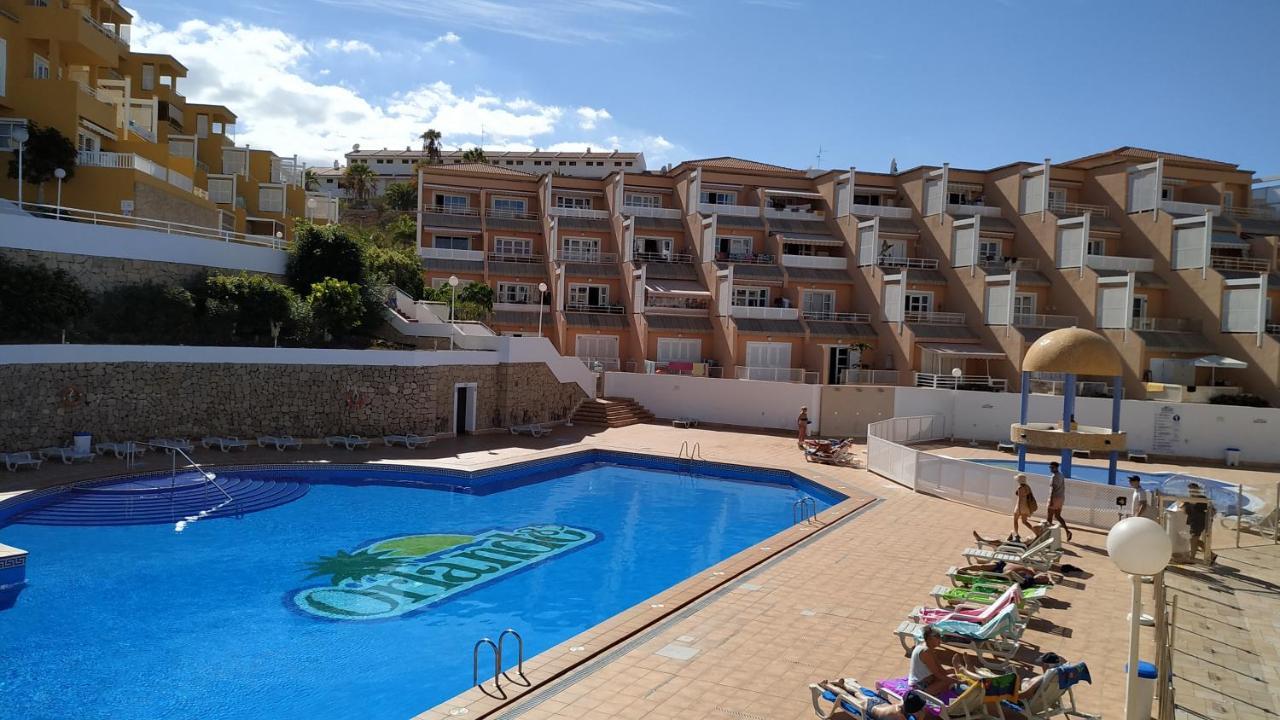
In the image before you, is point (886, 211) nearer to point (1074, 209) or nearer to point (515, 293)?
point (1074, 209)

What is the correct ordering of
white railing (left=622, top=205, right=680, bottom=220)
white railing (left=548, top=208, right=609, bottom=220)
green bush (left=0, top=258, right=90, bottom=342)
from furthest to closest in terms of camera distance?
1. white railing (left=548, top=208, right=609, bottom=220)
2. white railing (left=622, top=205, right=680, bottom=220)
3. green bush (left=0, top=258, right=90, bottom=342)

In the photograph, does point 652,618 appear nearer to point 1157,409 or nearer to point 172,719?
point 172,719

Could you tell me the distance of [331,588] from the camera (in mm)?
13914

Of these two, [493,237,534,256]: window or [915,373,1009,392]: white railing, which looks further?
[493,237,534,256]: window

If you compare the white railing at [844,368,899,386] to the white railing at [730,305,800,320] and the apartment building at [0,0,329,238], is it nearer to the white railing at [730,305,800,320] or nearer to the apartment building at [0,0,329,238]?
the white railing at [730,305,800,320]

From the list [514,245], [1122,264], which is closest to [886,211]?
[1122,264]

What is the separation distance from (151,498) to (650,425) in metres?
19.8

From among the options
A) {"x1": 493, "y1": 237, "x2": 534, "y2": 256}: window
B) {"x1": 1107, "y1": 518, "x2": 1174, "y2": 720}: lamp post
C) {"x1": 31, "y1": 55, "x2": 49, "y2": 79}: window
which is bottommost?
{"x1": 1107, "y1": 518, "x2": 1174, "y2": 720}: lamp post

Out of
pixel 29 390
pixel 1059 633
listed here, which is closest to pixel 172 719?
pixel 1059 633

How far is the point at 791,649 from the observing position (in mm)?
9945

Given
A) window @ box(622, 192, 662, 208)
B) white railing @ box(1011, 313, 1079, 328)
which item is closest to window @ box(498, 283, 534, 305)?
window @ box(622, 192, 662, 208)

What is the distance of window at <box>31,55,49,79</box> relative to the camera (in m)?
30.4

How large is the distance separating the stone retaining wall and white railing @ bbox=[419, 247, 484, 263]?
696 inches

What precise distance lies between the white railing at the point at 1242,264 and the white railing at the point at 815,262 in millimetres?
17278
